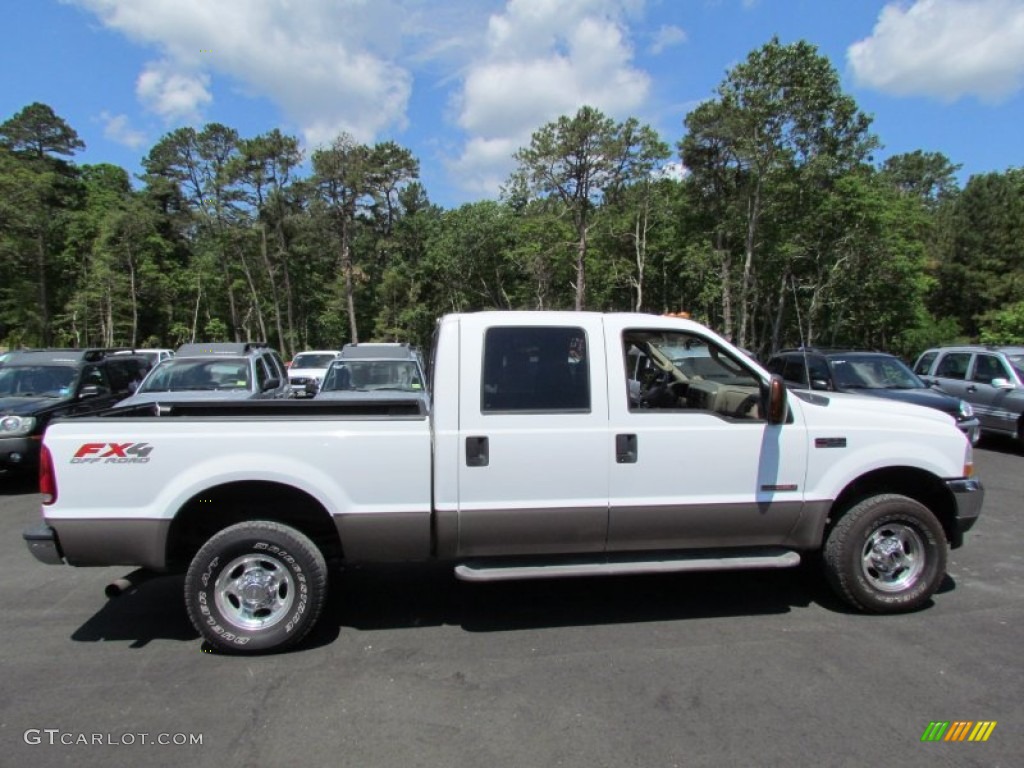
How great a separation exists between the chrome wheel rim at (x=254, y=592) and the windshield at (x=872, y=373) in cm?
889

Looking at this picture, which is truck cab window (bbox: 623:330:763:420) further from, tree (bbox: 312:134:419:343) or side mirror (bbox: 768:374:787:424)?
tree (bbox: 312:134:419:343)

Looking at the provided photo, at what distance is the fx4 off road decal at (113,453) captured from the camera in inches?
146

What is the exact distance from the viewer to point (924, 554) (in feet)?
14.3

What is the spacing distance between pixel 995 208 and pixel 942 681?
175 feet

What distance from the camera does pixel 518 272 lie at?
52.8 meters

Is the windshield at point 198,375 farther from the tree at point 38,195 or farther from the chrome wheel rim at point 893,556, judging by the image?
the tree at point 38,195

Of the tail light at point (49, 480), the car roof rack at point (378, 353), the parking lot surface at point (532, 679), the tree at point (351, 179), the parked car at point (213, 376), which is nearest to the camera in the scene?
the parking lot surface at point (532, 679)

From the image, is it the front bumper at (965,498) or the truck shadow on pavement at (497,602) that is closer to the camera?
the truck shadow on pavement at (497,602)

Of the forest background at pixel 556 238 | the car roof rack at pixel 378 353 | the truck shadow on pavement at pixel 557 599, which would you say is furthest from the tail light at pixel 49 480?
the forest background at pixel 556 238

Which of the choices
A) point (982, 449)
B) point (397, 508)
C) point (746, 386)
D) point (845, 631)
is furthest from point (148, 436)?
point (982, 449)

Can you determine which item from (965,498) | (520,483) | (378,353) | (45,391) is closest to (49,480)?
(520,483)

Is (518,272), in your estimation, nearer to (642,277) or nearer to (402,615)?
(642,277)

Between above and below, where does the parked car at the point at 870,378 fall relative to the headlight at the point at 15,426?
above

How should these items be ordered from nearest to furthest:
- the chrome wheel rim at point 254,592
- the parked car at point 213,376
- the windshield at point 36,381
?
the chrome wheel rim at point 254,592 < the parked car at point 213,376 < the windshield at point 36,381
